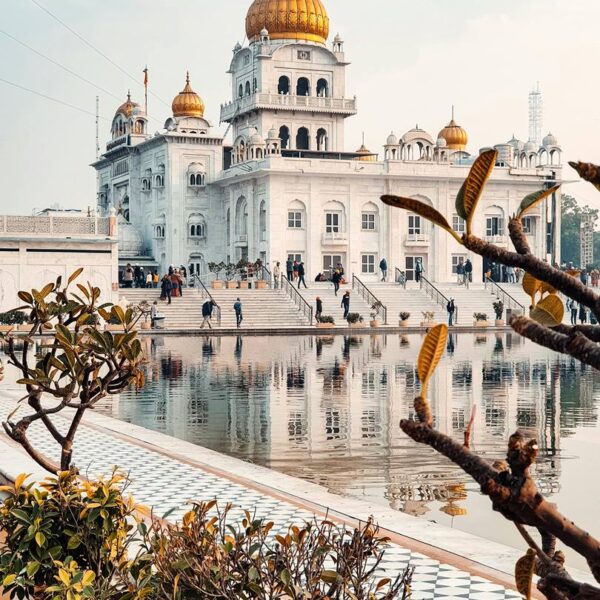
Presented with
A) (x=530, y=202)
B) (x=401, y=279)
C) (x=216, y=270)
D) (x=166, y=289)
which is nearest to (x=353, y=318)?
(x=166, y=289)

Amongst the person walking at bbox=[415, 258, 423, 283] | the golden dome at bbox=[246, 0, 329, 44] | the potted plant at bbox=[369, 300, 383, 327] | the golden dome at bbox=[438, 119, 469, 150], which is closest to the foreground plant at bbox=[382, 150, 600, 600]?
the potted plant at bbox=[369, 300, 383, 327]

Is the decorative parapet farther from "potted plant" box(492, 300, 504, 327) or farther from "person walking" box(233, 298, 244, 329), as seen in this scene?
"potted plant" box(492, 300, 504, 327)

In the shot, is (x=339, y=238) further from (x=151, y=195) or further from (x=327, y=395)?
(x=327, y=395)

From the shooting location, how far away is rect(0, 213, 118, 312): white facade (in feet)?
140

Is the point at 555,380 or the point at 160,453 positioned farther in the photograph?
the point at 555,380

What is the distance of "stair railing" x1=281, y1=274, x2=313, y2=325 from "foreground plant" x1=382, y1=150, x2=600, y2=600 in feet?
130

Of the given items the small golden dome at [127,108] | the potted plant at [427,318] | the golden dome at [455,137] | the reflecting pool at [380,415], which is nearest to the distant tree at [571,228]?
the golden dome at [455,137]

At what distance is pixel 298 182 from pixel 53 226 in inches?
562

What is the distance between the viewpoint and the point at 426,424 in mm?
2314

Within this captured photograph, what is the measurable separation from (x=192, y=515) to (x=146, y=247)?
188ft

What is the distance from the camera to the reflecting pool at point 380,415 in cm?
1016

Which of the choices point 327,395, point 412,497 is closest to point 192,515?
point 412,497

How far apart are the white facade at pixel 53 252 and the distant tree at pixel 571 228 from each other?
5547 centimetres

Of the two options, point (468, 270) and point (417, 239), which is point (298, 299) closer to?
point (468, 270)
